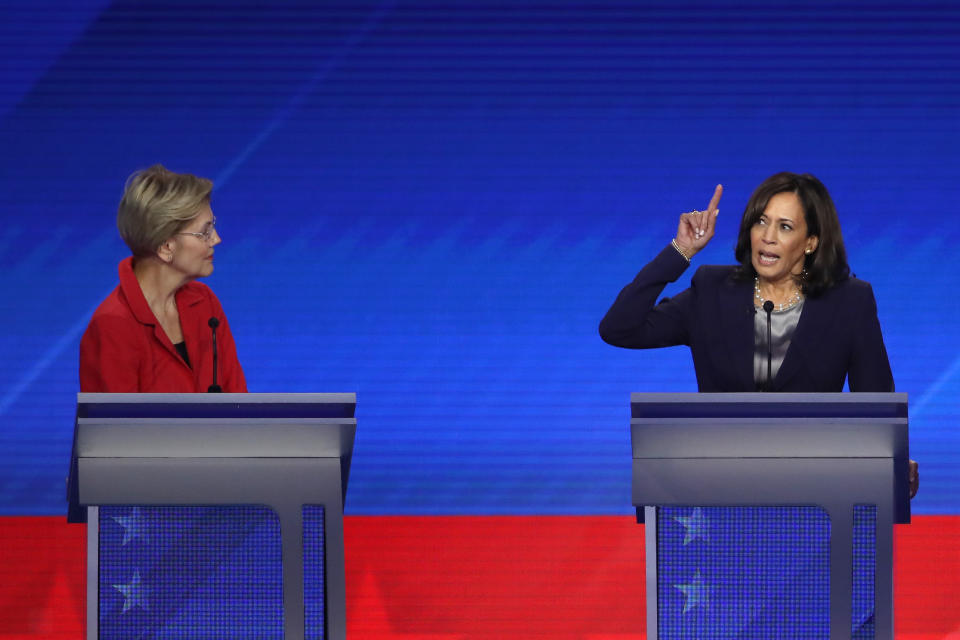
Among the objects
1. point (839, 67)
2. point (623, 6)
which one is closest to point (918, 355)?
point (839, 67)

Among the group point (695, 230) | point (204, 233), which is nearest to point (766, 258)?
point (695, 230)

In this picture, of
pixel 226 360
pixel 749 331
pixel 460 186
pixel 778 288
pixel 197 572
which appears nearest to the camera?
pixel 197 572

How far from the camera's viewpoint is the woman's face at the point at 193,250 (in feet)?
9.73

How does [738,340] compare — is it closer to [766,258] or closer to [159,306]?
[766,258]

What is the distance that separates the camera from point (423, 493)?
19.9ft

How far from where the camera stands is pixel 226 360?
10.1 feet

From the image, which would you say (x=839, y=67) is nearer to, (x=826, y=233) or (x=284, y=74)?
(x=284, y=74)

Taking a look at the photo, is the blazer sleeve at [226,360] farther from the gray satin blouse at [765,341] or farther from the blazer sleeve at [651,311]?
the gray satin blouse at [765,341]

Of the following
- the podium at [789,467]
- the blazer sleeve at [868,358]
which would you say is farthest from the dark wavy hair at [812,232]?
the podium at [789,467]

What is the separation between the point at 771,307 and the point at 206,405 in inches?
44.8

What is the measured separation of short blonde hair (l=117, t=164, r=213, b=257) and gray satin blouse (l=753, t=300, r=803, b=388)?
4.07 ft

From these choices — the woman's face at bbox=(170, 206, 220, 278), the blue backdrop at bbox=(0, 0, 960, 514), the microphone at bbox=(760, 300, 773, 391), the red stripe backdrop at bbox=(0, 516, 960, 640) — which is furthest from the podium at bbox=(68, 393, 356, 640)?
the blue backdrop at bbox=(0, 0, 960, 514)

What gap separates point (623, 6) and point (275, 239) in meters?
1.85

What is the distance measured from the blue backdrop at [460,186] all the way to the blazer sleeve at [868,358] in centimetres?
320
